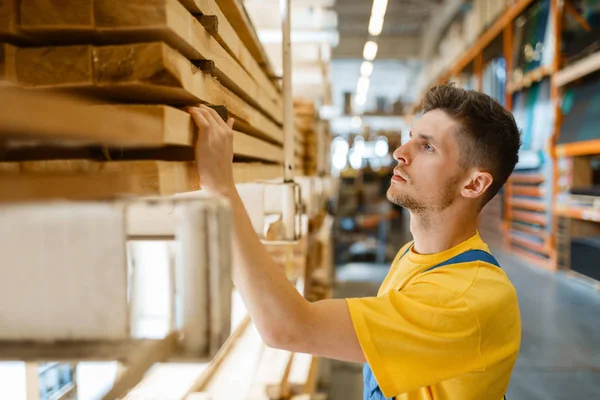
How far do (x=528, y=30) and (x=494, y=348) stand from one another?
7.13 m

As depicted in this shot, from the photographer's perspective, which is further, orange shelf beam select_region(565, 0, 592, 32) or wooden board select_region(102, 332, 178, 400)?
orange shelf beam select_region(565, 0, 592, 32)

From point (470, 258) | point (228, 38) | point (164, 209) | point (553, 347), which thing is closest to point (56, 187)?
point (164, 209)

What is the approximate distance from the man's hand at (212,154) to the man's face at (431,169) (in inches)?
32.8

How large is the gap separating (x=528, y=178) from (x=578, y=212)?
2003 millimetres

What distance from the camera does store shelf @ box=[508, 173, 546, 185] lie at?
23.2 feet

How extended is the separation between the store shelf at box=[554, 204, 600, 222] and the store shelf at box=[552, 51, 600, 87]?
1520 millimetres

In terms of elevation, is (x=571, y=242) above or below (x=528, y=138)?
below

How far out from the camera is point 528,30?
7195 mm

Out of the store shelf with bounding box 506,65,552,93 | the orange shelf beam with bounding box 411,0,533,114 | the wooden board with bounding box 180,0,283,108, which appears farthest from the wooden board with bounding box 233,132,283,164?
the orange shelf beam with bounding box 411,0,533,114

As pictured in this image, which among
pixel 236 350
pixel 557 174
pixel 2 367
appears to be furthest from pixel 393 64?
pixel 2 367

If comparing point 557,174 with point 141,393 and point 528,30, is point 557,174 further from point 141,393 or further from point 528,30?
point 141,393

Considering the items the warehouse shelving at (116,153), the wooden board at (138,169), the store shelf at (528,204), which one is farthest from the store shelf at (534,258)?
the wooden board at (138,169)

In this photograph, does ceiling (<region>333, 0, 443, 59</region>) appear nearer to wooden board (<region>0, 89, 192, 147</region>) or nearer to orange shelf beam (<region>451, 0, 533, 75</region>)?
orange shelf beam (<region>451, 0, 533, 75</region>)

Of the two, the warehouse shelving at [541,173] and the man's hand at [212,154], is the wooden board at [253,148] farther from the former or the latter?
the warehouse shelving at [541,173]
